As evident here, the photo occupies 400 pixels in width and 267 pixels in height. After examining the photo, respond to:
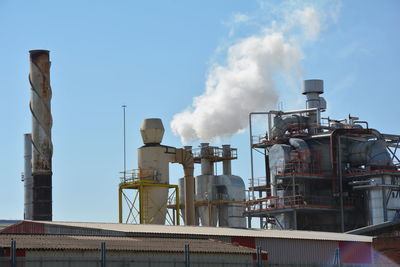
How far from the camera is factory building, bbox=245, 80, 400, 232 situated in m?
65.9

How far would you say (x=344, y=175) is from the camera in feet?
221

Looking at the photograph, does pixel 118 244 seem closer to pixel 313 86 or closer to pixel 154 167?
pixel 154 167

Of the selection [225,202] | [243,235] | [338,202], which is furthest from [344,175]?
[243,235]

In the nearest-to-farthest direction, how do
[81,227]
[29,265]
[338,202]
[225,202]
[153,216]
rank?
[29,265] < [81,227] < [153,216] < [338,202] < [225,202]

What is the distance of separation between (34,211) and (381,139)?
28.3 m

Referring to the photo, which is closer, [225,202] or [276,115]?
[276,115]

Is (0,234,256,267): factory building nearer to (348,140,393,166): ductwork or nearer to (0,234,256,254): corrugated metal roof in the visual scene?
Answer: (0,234,256,254): corrugated metal roof

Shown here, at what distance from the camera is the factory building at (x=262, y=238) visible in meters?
42.4

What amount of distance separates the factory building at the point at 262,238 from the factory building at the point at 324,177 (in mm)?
14655

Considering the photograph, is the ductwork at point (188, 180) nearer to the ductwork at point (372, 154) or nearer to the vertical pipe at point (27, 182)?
the vertical pipe at point (27, 182)

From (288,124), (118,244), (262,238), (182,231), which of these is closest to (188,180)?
(288,124)

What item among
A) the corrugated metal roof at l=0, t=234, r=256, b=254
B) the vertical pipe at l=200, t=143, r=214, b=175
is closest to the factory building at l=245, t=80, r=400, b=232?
the vertical pipe at l=200, t=143, r=214, b=175

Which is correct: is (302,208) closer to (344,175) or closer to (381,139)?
(344,175)

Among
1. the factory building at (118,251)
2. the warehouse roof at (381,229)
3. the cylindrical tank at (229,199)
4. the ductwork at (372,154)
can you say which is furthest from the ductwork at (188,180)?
the factory building at (118,251)
